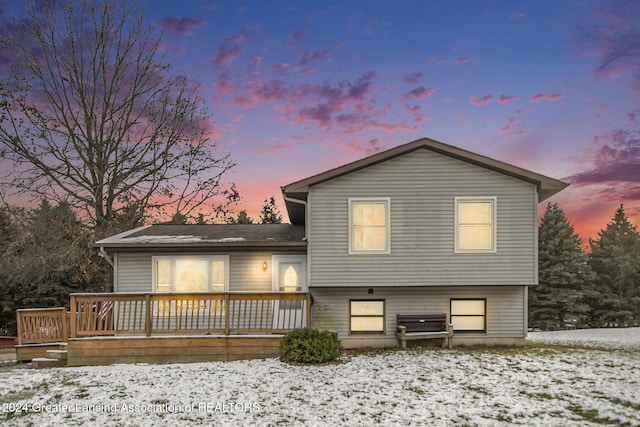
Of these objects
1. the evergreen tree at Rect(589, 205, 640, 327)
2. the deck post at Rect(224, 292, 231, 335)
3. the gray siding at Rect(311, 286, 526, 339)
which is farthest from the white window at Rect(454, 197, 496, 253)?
the evergreen tree at Rect(589, 205, 640, 327)

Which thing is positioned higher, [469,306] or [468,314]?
[469,306]

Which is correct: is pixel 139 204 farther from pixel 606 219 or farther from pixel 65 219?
pixel 606 219

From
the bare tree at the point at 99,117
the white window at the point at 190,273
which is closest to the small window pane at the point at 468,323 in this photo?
the white window at the point at 190,273

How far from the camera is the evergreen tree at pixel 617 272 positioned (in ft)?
102

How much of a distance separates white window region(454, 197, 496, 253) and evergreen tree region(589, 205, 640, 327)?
2364 centimetres

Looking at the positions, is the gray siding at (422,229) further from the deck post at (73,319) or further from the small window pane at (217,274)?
the deck post at (73,319)

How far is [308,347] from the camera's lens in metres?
10.2

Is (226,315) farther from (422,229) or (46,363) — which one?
(422,229)

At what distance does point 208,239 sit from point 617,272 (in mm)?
31027

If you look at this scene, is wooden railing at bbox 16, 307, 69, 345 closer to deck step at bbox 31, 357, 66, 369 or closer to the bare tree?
deck step at bbox 31, 357, 66, 369

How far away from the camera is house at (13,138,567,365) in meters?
11.0

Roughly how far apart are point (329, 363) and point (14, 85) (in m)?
19.1

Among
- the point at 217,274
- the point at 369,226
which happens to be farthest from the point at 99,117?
the point at 369,226

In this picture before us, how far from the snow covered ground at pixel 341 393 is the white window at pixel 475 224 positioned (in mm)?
2793
